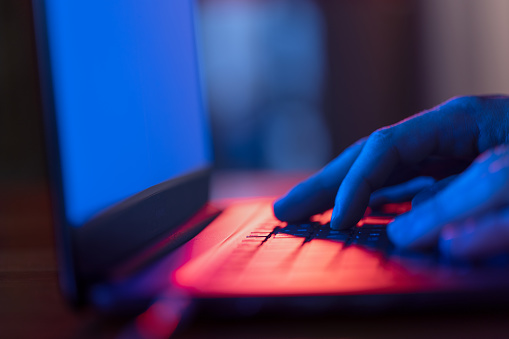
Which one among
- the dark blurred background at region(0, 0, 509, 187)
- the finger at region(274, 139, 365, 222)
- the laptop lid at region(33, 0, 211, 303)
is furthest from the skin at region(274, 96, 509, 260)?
the dark blurred background at region(0, 0, 509, 187)

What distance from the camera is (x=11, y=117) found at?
109 inches

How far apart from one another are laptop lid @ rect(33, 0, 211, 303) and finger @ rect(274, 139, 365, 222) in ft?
0.58

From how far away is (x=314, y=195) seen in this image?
66cm

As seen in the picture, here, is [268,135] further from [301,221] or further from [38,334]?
[38,334]

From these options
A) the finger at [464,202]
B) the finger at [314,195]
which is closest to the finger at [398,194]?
the finger at [314,195]

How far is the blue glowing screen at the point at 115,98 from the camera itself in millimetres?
399

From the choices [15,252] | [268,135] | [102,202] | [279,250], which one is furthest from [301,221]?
[268,135]

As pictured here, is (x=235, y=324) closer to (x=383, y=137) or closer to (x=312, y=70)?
(x=383, y=137)

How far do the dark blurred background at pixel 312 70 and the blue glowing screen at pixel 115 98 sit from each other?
2.32m

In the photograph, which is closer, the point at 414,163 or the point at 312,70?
the point at 414,163

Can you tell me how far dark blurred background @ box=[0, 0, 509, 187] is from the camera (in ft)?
9.18

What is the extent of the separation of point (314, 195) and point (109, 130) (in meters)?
0.31

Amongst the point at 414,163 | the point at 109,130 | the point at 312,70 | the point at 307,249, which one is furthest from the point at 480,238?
the point at 312,70

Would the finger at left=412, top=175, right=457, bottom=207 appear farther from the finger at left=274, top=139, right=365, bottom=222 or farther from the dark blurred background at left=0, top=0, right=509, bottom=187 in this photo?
the dark blurred background at left=0, top=0, right=509, bottom=187
